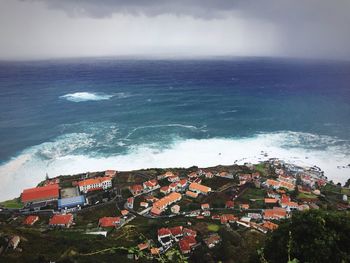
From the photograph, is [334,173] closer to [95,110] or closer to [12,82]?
[95,110]

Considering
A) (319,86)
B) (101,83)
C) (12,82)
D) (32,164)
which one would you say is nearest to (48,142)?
(32,164)

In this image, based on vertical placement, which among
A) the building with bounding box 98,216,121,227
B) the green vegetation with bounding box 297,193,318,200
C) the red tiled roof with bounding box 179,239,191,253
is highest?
the red tiled roof with bounding box 179,239,191,253

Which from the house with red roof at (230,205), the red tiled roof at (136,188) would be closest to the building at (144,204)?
the red tiled roof at (136,188)

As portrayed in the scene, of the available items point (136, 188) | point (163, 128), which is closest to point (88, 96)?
point (163, 128)

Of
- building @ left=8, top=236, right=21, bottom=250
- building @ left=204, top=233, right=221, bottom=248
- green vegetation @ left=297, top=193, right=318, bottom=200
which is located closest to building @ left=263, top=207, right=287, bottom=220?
green vegetation @ left=297, top=193, right=318, bottom=200

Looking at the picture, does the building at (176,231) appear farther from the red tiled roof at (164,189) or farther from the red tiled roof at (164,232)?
the red tiled roof at (164,189)

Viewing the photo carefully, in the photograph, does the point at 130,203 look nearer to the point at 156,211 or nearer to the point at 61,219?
the point at 156,211

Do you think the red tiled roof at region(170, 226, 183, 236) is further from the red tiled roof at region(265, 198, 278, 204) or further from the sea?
Answer: the sea
